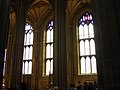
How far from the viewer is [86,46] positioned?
805 inches

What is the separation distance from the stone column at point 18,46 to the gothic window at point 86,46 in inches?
273

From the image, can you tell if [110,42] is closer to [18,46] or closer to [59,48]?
[59,48]

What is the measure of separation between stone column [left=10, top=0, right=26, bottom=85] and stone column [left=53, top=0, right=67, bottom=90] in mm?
3054

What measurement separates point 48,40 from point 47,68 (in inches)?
133

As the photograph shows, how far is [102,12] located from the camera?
29.0 feet

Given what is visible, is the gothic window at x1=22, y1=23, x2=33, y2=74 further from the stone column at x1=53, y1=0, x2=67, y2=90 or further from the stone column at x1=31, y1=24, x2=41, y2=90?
the stone column at x1=53, y1=0, x2=67, y2=90

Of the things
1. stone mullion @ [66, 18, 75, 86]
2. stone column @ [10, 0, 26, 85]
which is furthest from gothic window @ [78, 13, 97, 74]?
stone column @ [10, 0, 26, 85]

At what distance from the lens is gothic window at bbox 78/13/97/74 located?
19.6 m

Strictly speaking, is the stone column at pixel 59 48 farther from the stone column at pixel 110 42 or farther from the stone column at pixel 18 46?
the stone column at pixel 110 42

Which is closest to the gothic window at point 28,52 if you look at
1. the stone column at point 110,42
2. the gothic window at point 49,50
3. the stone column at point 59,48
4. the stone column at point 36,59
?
the stone column at point 36,59

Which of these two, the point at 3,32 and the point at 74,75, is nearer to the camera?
the point at 3,32

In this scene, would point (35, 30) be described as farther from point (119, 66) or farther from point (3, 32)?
point (119, 66)

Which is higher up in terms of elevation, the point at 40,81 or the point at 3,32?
the point at 3,32

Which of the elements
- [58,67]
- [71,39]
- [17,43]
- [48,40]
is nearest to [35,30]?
[48,40]
